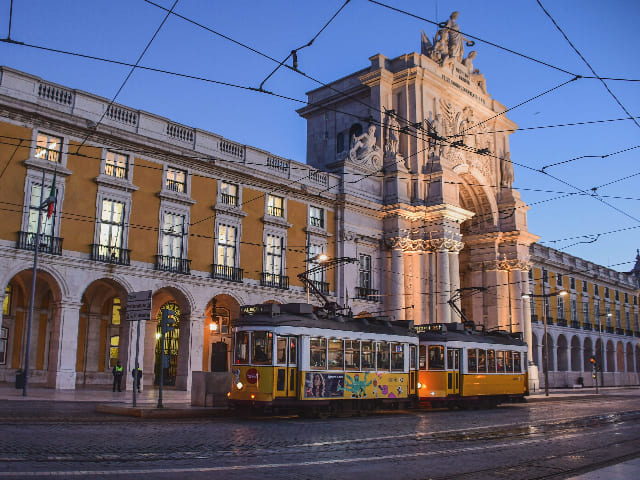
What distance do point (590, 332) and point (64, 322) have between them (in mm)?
54747

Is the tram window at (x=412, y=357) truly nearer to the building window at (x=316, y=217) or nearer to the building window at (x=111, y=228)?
the building window at (x=111, y=228)

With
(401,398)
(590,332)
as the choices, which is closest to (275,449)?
(401,398)

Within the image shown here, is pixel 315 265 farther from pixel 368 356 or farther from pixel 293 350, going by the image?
pixel 293 350

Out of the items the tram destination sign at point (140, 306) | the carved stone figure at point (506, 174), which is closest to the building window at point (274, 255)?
the tram destination sign at point (140, 306)

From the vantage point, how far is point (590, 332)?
66.3m

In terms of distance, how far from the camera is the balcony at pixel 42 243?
2558 centimetres

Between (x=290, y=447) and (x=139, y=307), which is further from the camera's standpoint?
(x=139, y=307)

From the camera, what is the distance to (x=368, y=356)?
22.6 metres

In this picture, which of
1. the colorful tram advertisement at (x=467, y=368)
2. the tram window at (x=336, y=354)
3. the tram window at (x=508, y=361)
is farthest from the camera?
the tram window at (x=508, y=361)

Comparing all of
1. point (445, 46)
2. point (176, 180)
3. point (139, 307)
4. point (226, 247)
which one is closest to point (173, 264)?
point (226, 247)

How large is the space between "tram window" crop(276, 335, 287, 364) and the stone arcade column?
35.5 feet

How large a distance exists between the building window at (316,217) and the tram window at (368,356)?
15447mm

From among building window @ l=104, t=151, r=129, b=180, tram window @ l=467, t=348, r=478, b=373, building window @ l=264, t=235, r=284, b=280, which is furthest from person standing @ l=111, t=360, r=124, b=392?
tram window @ l=467, t=348, r=478, b=373

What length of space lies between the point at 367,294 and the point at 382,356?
16.5 m
